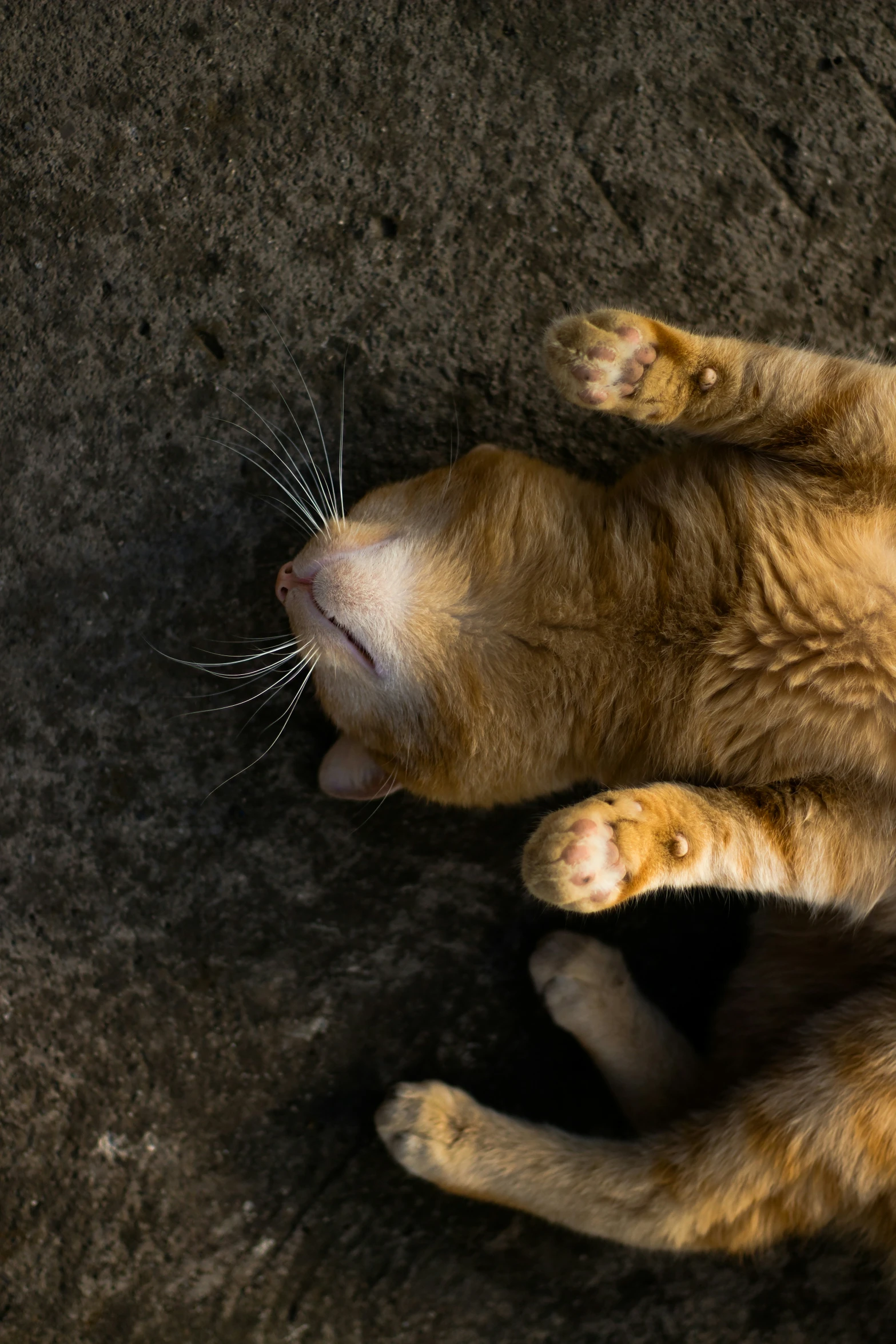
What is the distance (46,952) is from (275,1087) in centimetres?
74

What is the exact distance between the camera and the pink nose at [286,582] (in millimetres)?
2193

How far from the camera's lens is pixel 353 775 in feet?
7.75

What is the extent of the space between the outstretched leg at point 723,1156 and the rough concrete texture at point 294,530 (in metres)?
0.21

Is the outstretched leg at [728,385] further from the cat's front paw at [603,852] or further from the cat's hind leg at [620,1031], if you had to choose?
the cat's hind leg at [620,1031]

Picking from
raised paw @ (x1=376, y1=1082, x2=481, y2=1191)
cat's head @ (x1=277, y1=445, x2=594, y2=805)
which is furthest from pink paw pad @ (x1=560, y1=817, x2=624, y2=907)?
raised paw @ (x1=376, y1=1082, x2=481, y2=1191)

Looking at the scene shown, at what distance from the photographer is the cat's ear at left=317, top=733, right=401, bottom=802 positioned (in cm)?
235

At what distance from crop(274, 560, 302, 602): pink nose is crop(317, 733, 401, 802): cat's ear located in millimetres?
407

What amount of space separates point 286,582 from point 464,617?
0.44 meters

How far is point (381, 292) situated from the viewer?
8.46ft

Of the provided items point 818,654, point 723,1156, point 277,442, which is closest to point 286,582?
point 277,442

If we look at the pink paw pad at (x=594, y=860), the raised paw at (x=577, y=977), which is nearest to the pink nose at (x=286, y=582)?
the pink paw pad at (x=594, y=860)

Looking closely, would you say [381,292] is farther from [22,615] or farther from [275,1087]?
[275,1087]

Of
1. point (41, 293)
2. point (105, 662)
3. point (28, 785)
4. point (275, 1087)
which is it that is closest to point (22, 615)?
point (105, 662)

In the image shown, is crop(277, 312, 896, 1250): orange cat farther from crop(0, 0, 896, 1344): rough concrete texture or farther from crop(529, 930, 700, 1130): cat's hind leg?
crop(0, 0, 896, 1344): rough concrete texture
